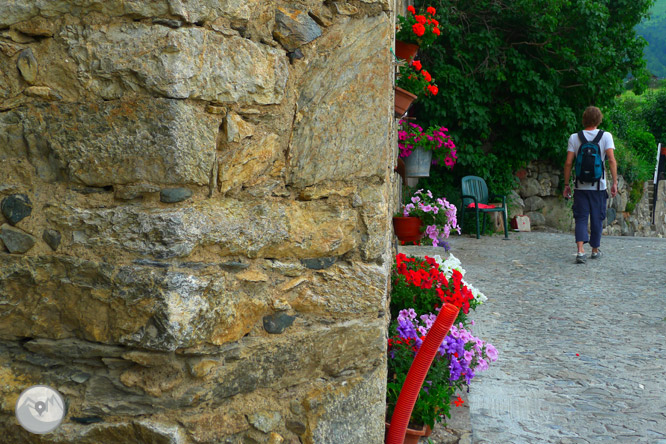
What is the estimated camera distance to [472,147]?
9.99m

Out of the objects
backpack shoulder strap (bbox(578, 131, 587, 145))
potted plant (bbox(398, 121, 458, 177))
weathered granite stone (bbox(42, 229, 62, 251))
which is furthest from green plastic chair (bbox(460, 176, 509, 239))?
weathered granite stone (bbox(42, 229, 62, 251))

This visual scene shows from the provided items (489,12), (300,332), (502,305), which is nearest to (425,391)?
(300,332)

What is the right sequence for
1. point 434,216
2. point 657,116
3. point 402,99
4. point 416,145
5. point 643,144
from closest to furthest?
point 402,99 < point 434,216 < point 416,145 < point 643,144 < point 657,116

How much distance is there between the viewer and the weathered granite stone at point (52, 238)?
153 centimetres

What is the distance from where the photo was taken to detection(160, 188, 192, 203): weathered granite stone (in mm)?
1515

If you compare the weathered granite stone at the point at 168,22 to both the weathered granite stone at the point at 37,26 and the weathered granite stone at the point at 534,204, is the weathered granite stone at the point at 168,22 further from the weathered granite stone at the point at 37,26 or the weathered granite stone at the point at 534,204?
the weathered granite stone at the point at 534,204

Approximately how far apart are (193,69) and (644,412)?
265 centimetres

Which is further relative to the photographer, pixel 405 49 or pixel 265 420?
pixel 405 49

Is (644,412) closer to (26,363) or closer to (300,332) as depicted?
(300,332)

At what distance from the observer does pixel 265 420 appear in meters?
1.68

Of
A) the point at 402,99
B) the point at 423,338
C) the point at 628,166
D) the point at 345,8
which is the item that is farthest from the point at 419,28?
the point at 628,166

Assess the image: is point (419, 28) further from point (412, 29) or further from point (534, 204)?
point (534, 204)

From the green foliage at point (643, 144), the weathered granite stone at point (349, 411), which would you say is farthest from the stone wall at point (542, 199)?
the weathered granite stone at point (349, 411)

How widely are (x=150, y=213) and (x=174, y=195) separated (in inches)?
3.0
